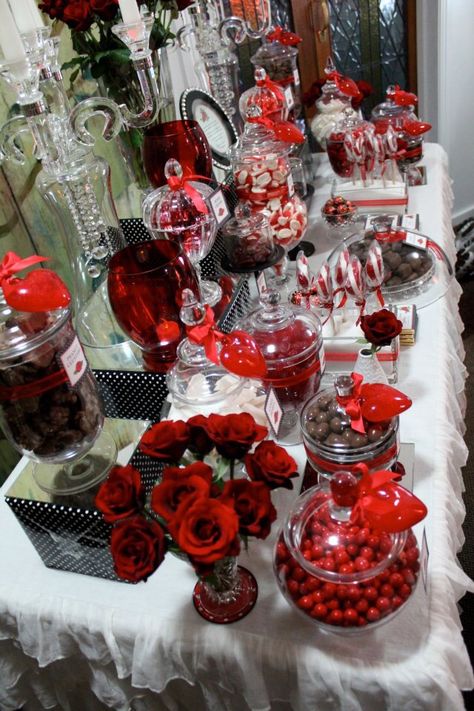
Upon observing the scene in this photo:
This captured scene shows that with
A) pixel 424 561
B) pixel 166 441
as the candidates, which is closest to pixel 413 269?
pixel 424 561

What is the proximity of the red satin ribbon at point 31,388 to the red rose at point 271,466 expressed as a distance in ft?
1.04

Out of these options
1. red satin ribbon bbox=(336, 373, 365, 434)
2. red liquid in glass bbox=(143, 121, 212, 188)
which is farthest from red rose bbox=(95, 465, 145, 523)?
red liquid in glass bbox=(143, 121, 212, 188)

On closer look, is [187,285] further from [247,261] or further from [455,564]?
[455,564]

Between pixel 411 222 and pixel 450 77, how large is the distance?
146cm

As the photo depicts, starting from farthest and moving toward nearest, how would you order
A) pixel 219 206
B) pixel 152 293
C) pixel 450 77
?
pixel 450 77
pixel 219 206
pixel 152 293

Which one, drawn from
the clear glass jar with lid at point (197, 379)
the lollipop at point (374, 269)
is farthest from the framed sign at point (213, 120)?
the clear glass jar with lid at point (197, 379)

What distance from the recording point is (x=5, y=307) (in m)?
A: 0.90

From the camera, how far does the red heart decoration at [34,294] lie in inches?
32.5

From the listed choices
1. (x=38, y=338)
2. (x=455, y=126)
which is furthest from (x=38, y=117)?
(x=455, y=126)

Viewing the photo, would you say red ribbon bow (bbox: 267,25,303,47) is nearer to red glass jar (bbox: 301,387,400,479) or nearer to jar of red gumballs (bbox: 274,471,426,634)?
red glass jar (bbox: 301,387,400,479)

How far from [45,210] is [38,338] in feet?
2.42

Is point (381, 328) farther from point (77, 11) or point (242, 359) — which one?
point (77, 11)

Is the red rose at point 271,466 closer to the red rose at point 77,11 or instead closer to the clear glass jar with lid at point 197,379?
the clear glass jar with lid at point 197,379

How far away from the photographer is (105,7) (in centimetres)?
127
